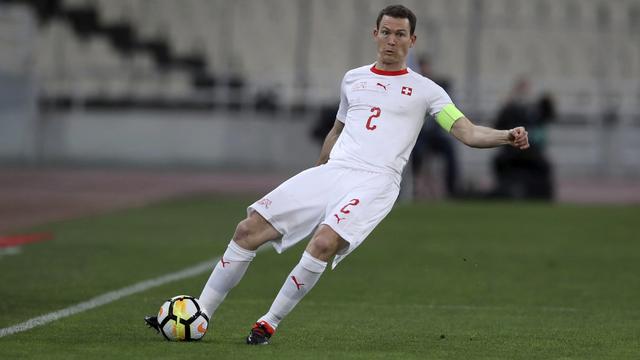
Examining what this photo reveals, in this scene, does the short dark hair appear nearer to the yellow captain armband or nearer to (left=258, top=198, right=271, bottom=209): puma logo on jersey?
the yellow captain armband

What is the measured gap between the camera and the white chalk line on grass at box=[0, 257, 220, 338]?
8703mm

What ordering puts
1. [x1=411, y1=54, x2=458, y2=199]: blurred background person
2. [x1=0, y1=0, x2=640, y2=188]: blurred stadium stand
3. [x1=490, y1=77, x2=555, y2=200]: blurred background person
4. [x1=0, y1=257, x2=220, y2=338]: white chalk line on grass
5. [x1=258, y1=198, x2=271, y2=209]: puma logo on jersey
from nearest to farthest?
[x1=258, y1=198, x2=271, y2=209]: puma logo on jersey < [x1=0, y1=257, x2=220, y2=338]: white chalk line on grass < [x1=490, y1=77, x2=555, y2=200]: blurred background person < [x1=411, y1=54, x2=458, y2=199]: blurred background person < [x1=0, y1=0, x2=640, y2=188]: blurred stadium stand

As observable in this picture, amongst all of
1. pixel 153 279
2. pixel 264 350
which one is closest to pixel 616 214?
pixel 153 279

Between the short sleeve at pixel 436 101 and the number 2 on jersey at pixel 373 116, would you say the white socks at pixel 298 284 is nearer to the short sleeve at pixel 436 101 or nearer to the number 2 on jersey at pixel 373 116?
the number 2 on jersey at pixel 373 116

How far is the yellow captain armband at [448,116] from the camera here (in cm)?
807

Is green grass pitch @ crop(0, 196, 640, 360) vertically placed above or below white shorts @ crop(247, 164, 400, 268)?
below

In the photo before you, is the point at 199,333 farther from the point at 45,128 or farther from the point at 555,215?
the point at 45,128

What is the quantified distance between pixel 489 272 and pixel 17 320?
17.4ft

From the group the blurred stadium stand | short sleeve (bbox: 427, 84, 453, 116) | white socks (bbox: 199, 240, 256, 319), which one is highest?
short sleeve (bbox: 427, 84, 453, 116)

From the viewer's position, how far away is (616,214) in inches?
816

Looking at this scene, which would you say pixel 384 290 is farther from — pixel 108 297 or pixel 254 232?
pixel 254 232

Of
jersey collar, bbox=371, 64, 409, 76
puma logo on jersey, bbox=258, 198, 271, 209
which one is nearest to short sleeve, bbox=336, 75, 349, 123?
jersey collar, bbox=371, 64, 409, 76

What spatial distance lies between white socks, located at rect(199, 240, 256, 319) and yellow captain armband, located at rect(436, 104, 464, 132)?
4.22 ft

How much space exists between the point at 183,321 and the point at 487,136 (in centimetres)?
194
